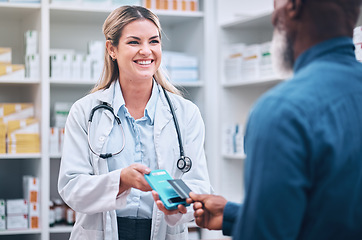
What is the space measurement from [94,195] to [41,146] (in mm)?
2004

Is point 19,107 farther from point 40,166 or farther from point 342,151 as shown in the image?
point 342,151

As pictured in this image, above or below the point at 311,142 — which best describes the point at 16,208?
below

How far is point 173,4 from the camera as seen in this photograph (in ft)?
13.6

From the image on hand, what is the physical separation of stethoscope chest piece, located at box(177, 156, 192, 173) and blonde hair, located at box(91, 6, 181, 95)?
0.39 m

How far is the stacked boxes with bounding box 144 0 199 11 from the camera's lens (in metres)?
4.07

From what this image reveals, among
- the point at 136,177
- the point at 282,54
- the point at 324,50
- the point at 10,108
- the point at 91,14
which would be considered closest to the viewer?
the point at 324,50

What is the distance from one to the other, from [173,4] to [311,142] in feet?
11.1

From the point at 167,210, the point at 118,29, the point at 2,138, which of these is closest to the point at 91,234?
the point at 167,210

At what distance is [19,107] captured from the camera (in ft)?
12.4

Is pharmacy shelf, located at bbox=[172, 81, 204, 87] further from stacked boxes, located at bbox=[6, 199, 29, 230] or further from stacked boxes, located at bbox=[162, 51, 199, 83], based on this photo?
stacked boxes, located at bbox=[6, 199, 29, 230]

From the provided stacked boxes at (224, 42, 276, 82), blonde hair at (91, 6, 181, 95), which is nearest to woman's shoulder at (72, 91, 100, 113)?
blonde hair at (91, 6, 181, 95)

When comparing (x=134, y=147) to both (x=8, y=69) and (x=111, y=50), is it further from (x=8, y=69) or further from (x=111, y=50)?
(x=8, y=69)

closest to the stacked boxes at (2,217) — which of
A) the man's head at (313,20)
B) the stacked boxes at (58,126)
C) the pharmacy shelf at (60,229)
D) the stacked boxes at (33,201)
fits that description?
the stacked boxes at (33,201)

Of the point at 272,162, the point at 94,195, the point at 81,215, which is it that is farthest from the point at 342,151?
the point at 81,215
